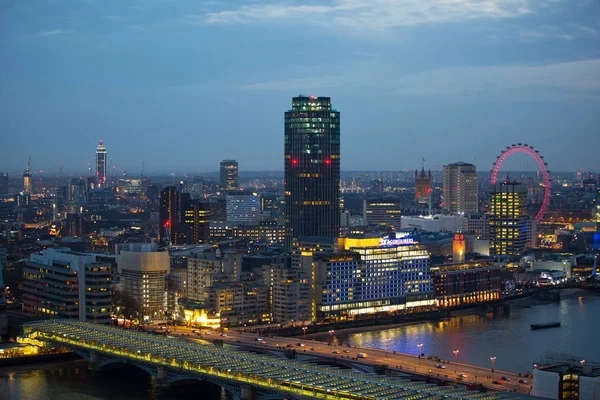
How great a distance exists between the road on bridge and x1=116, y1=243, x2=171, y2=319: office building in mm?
3349

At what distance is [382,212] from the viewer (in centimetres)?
8169

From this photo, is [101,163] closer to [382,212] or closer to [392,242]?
[382,212]

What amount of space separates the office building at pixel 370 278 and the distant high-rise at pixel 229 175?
72439 millimetres

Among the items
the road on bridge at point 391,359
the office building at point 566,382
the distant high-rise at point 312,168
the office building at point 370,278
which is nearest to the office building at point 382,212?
the distant high-rise at point 312,168

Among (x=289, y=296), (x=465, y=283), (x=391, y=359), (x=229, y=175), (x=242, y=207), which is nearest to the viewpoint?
(x=391, y=359)

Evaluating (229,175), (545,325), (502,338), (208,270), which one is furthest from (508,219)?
(229,175)

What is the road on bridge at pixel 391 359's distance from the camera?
27.2 m

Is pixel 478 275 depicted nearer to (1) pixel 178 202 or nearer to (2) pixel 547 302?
(2) pixel 547 302

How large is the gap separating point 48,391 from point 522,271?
1235 inches

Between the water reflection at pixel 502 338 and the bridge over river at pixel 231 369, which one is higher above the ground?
the bridge over river at pixel 231 369

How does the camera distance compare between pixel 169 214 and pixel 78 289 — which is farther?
pixel 169 214

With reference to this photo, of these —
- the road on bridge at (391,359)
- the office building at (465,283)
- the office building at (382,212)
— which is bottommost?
the road on bridge at (391,359)

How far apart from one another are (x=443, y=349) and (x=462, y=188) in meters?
62.2

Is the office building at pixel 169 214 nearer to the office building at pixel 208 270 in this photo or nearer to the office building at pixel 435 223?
the office building at pixel 435 223
